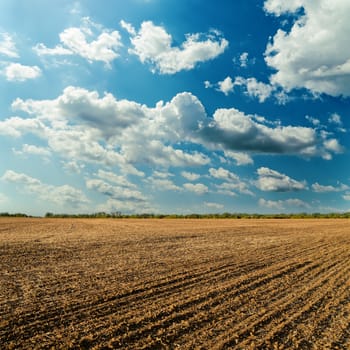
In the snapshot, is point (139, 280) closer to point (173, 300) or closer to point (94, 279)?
point (94, 279)

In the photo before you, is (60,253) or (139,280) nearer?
(139,280)

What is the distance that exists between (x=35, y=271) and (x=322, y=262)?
28.4ft

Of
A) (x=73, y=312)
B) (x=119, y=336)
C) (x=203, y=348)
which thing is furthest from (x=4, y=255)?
(x=203, y=348)

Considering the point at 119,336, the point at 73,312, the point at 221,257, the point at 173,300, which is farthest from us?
the point at 221,257

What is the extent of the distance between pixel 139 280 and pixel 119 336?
10.2 ft

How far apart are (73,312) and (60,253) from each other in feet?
21.9

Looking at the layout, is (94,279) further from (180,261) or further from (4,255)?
(4,255)

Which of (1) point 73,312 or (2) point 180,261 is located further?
(2) point 180,261

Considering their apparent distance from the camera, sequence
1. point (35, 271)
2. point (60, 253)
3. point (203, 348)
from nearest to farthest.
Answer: point (203, 348) → point (35, 271) → point (60, 253)

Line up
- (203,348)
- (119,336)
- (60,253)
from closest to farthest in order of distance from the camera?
(203,348), (119,336), (60,253)

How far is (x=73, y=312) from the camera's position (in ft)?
18.6

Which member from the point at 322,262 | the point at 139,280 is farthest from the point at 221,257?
the point at 139,280

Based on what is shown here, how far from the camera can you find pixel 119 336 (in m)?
4.75

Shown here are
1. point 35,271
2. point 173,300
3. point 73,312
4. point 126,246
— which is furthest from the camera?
point 126,246
